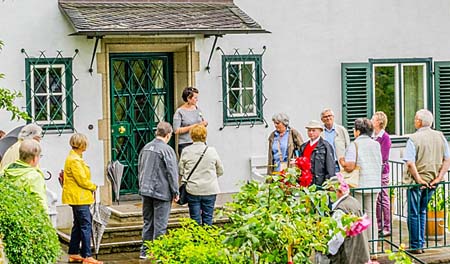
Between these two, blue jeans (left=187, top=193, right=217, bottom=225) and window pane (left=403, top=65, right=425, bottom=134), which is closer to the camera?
blue jeans (left=187, top=193, right=217, bottom=225)

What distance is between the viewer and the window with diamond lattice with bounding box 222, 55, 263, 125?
55.1 ft

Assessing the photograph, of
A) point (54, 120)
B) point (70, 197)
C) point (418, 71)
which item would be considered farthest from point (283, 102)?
point (70, 197)

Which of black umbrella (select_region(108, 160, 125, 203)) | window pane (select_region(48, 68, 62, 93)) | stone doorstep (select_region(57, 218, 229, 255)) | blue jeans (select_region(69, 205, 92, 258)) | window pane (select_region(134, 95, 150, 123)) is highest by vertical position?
window pane (select_region(48, 68, 62, 93))

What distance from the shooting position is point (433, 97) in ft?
60.8

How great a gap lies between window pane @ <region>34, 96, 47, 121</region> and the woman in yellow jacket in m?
2.53

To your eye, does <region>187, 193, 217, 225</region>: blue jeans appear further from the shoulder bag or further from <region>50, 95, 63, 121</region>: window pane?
<region>50, 95, 63, 121</region>: window pane

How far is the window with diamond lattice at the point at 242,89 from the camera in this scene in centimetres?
1678

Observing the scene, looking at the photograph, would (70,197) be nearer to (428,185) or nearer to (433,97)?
(428,185)

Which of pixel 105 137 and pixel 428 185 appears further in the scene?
pixel 105 137

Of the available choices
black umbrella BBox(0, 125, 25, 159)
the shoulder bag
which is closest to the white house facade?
black umbrella BBox(0, 125, 25, 159)

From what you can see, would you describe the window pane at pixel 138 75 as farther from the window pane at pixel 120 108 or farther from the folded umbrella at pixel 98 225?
the folded umbrella at pixel 98 225

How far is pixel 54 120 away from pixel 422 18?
699 centimetres

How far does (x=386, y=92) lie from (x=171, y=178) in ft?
20.9

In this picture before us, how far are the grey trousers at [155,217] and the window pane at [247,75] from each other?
4.20 metres
